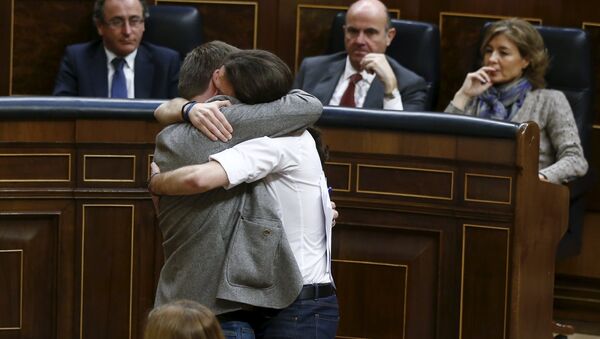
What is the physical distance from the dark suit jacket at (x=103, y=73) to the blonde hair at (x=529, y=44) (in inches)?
52.9

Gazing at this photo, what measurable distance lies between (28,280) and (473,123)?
1401 millimetres

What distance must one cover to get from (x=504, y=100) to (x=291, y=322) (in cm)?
221

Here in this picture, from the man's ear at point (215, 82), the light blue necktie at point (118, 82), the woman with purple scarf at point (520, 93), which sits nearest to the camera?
the man's ear at point (215, 82)

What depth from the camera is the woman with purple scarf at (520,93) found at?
180 inches

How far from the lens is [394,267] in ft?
12.2

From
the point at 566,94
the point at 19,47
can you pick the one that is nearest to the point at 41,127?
the point at 19,47

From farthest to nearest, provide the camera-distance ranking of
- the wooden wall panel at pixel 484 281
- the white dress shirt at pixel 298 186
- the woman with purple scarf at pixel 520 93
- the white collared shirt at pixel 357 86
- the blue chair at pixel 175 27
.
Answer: the blue chair at pixel 175 27 < the white collared shirt at pixel 357 86 < the woman with purple scarf at pixel 520 93 < the wooden wall panel at pixel 484 281 < the white dress shirt at pixel 298 186

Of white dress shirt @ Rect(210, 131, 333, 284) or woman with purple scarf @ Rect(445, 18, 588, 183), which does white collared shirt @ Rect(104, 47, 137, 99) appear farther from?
white dress shirt @ Rect(210, 131, 333, 284)

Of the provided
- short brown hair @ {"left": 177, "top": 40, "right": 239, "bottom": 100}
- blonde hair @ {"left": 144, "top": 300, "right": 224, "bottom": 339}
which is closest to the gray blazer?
short brown hair @ {"left": 177, "top": 40, "right": 239, "bottom": 100}

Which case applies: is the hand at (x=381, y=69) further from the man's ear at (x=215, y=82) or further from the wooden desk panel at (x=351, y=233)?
the man's ear at (x=215, y=82)

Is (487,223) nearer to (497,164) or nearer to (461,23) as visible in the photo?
(497,164)

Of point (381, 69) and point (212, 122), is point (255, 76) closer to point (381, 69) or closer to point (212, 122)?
point (212, 122)

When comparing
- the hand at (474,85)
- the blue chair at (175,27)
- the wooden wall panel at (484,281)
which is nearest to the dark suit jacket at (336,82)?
the hand at (474,85)

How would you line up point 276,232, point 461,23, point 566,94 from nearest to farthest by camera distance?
1. point 276,232
2. point 566,94
3. point 461,23
